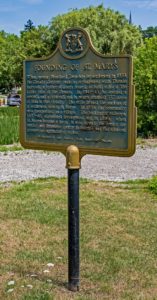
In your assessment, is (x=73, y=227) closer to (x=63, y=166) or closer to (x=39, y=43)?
(x=63, y=166)

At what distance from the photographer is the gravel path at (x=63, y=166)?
9.95m

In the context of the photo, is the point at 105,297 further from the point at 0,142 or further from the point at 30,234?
the point at 0,142

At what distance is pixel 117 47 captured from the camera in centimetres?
4197

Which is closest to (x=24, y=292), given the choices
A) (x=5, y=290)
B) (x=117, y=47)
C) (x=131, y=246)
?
(x=5, y=290)

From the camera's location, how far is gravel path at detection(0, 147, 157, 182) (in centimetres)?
995

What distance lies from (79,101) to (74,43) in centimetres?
48

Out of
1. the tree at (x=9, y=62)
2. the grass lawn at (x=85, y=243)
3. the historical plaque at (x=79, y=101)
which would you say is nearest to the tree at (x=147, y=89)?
the grass lawn at (x=85, y=243)

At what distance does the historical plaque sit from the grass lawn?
1188 millimetres

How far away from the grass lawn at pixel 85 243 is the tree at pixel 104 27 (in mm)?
34430

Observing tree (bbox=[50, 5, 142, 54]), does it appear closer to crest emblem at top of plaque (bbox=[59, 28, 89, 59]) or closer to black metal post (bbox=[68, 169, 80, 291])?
crest emblem at top of plaque (bbox=[59, 28, 89, 59])

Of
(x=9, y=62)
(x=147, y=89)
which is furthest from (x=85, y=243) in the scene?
(x=9, y=62)

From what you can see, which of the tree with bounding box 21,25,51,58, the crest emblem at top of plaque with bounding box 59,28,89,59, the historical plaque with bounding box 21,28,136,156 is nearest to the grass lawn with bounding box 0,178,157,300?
the historical plaque with bounding box 21,28,136,156

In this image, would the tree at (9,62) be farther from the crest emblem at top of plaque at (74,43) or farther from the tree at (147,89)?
the crest emblem at top of plaque at (74,43)

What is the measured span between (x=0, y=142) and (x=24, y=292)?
38.0ft
